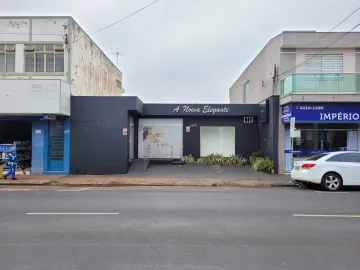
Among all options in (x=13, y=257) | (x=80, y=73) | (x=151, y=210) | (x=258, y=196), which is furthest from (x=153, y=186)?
(x=13, y=257)

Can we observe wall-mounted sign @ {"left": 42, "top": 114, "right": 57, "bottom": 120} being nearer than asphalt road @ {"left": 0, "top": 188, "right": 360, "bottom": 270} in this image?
No

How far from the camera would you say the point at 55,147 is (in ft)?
63.7

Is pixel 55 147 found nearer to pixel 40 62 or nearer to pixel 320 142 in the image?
pixel 40 62

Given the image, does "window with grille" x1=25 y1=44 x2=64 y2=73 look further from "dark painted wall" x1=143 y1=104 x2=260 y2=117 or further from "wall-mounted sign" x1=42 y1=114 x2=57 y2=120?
"dark painted wall" x1=143 y1=104 x2=260 y2=117

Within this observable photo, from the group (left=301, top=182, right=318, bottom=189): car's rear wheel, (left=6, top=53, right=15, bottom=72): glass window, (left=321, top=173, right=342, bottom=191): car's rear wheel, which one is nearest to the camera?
(left=321, top=173, right=342, bottom=191): car's rear wheel

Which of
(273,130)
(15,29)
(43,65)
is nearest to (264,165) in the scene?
(273,130)

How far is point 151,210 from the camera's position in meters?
9.20

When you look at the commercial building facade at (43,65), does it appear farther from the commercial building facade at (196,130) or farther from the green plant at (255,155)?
the green plant at (255,155)

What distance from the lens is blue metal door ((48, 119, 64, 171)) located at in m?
19.4

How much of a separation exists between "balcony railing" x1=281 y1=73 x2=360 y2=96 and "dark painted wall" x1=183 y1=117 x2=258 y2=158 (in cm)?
573

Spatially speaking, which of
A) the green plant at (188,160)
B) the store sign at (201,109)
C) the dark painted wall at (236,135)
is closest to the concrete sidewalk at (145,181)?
the green plant at (188,160)

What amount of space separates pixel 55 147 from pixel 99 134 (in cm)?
235

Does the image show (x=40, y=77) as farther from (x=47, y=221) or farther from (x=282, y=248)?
(x=282, y=248)

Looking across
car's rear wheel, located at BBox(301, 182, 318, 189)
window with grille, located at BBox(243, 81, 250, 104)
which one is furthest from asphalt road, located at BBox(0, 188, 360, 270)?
window with grille, located at BBox(243, 81, 250, 104)
